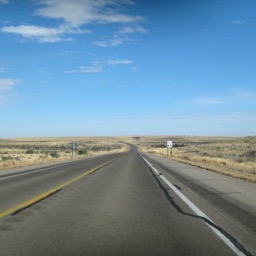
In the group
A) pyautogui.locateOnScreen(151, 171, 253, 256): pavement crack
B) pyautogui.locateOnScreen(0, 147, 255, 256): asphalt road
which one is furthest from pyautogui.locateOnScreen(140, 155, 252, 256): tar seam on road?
pyautogui.locateOnScreen(0, 147, 255, 256): asphalt road

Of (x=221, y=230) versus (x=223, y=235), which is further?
(x=221, y=230)

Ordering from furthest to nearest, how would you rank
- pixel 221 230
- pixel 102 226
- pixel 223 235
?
pixel 102 226 → pixel 221 230 → pixel 223 235

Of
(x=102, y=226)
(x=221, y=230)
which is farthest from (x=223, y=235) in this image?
(x=102, y=226)

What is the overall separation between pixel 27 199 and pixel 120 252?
699 cm

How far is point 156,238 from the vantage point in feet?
25.0

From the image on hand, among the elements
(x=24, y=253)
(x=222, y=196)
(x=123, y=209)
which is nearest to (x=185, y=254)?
(x=24, y=253)

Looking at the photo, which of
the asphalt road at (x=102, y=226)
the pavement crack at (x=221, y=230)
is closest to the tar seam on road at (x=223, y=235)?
the pavement crack at (x=221, y=230)

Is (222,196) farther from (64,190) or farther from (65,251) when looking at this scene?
(65,251)

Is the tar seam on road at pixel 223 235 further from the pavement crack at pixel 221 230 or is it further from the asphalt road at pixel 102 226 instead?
the asphalt road at pixel 102 226

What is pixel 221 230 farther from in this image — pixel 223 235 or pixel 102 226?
pixel 102 226

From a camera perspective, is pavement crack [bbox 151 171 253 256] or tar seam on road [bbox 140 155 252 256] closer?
tar seam on road [bbox 140 155 252 256]

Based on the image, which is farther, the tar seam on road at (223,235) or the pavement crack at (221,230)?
the pavement crack at (221,230)

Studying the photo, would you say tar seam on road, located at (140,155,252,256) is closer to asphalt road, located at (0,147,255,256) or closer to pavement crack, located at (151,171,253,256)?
pavement crack, located at (151,171,253,256)

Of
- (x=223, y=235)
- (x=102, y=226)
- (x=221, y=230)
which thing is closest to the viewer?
(x=223, y=235)
